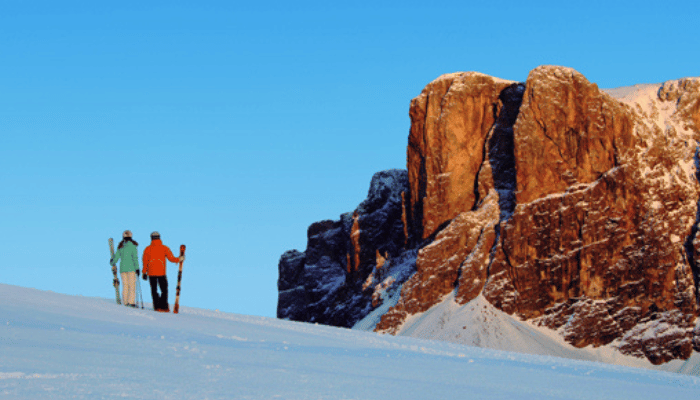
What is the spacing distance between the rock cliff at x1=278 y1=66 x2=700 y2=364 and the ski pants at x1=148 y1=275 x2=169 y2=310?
164m

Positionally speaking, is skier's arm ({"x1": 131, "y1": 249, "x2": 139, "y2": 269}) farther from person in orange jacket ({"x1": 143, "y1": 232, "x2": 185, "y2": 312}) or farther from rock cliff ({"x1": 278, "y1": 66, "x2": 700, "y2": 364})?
rock cliff ({"x1": 278, "y1": 66, "x2": 700, "y2": 364})

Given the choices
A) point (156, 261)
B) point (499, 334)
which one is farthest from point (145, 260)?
point (499, 334)

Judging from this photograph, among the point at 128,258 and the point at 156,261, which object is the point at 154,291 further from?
the point at 128,258

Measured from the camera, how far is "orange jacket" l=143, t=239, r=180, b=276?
22.3 metres

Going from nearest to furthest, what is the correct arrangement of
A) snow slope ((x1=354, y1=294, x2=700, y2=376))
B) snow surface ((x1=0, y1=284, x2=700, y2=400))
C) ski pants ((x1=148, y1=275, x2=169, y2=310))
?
snow surface ((x1=0, y1=284, x2=700, y2=400))
ski pants ((x1=148, y1=275, x2=169, y2=310))
snow slope ((x1=354, y1=294, x2=700, y2=376))

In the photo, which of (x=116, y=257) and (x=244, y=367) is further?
(x=116, y=257)

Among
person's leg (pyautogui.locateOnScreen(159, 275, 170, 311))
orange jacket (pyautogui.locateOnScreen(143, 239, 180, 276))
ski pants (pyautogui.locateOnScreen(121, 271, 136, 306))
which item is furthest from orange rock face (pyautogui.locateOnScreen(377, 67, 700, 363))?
person's leg (pyautogui.locateOnScreen(159, 275, 170, 311))

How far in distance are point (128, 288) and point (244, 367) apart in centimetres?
1249

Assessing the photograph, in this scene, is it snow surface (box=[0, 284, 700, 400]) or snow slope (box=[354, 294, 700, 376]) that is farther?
snow slope (box=[354, 294, 700, 376])

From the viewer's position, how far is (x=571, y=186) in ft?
611

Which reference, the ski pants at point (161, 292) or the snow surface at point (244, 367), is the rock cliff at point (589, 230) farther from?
the snow surface at point (244, 367)

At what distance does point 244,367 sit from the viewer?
36.6ft

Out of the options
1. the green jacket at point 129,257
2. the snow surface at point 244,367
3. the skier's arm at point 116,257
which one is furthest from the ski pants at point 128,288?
the snow surface at point 244,367

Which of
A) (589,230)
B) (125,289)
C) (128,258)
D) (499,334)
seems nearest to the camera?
(125,289)
